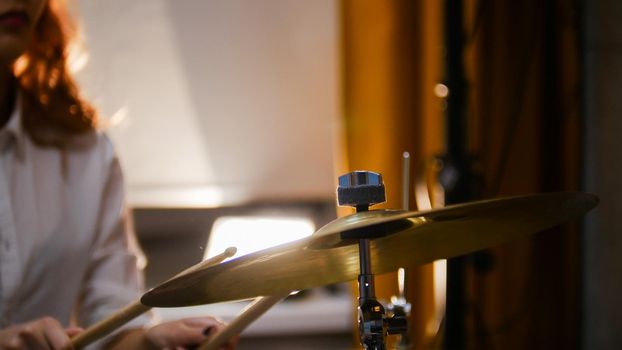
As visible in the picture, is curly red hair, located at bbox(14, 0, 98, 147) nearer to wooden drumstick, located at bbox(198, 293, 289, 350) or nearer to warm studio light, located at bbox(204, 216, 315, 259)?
wooden drumstick, located at bbox(198, 293, 289, 350)

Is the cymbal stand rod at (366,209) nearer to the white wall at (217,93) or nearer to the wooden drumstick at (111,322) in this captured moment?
the wooden drumstick at (111,322)

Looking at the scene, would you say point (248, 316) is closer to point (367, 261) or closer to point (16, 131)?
point (367, 261)

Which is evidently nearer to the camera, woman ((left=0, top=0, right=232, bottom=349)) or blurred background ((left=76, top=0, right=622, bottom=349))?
woman ((left=0, top=0, right=232, bottom=349))

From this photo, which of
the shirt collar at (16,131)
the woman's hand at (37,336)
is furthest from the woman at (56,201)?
the woman's hand at (37,336)

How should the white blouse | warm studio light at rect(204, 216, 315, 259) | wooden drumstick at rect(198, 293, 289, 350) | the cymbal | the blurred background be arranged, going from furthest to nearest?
1. warm studio light at rect(204, 216, 315, 259)
2. the blurred background
3. the white blouse
4. wooden drumstick at rect(198, 293, 289, 350)
5. the cymbal

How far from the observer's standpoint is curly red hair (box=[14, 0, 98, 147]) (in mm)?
1213

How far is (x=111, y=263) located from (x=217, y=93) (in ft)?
3.09

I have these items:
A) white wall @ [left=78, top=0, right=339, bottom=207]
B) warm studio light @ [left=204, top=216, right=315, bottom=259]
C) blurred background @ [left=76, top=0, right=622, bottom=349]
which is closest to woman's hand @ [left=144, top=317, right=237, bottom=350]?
blurred background @ [left=76, top=0, right=622, bottom=349]

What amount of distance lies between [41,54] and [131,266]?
0.37 m

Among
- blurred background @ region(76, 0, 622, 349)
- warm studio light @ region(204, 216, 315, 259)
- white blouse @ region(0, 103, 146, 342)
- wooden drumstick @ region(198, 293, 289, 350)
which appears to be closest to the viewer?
wooden drumstick @ region(198, 293, 289, 350)

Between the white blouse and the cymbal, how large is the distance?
1.72 ft

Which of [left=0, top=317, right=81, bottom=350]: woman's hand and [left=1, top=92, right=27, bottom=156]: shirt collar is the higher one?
[left=1, top=92, right=27, bottom=156]: shirt collar

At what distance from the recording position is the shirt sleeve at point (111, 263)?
1.14 metres

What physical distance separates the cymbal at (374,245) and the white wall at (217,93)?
4.29 feet
